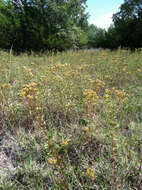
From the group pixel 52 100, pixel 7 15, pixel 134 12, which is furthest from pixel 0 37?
pixel 52 100

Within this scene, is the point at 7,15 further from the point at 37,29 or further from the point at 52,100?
the point at 52,100

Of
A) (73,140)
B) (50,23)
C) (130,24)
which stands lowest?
(73,140)

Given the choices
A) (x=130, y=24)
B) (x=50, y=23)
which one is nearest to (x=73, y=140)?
(x=50, y=23)

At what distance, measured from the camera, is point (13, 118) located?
1.83m

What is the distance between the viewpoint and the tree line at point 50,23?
960cm

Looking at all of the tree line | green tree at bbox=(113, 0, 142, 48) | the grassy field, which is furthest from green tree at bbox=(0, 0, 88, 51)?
the grassy field

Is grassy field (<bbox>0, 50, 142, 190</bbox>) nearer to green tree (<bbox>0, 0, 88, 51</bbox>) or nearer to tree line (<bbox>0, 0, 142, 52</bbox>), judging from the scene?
tree line (<bbox>0, 0, 142, 52</bbox>)

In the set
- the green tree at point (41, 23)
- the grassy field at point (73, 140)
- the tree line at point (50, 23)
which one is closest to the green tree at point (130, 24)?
the tree line at point (50, 23)

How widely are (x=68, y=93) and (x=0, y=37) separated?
10.3 meters

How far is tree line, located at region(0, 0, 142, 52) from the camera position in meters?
9.60

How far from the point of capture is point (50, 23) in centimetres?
1000

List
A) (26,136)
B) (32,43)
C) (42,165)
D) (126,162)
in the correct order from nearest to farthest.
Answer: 1. (126,162)
2. (42,165)
3. (26,136)
4. (32,43)

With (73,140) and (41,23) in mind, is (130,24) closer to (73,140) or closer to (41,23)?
(41,23)

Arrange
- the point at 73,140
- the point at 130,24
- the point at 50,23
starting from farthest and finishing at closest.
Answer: the point at 130,24 → the point at 50,23 → the point at 73,140
